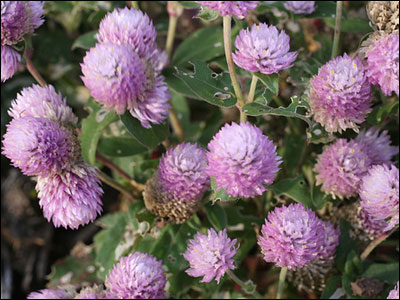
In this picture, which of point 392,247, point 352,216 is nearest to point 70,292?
point 352,216

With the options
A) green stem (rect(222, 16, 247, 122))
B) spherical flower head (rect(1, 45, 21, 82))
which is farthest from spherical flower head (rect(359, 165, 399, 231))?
spherical flower head (rect(1, 45, 21, 82))

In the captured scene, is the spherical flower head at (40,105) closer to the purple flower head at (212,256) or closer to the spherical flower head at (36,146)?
the spherical flower head at (36,146)

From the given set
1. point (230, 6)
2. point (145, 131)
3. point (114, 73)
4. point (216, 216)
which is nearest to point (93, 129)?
point (145, 131)

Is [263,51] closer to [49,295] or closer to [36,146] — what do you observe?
[36,146]

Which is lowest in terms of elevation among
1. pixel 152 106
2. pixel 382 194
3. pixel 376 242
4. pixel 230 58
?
pixel 376 242

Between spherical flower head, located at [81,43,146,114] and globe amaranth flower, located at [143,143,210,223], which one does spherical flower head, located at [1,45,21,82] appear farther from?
globe amaranth flower, located at [143,143,210,223]

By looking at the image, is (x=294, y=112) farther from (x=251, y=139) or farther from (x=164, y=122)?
(x=164, y=122)
